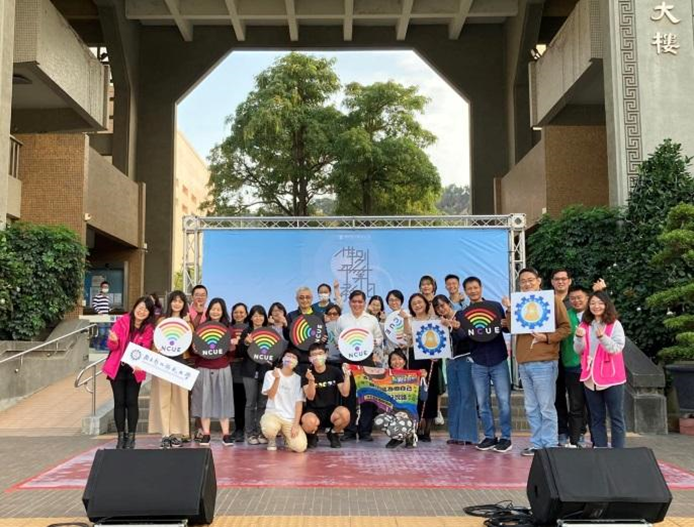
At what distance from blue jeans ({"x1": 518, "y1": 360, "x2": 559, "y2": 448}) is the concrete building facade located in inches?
373

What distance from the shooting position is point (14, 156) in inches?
601

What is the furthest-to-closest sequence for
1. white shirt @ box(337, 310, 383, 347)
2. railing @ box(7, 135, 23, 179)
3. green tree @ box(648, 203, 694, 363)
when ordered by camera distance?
railing @ box(7, 135, 23, 179) → green tree @ box(648, 203, 694, 363) → white shirt @ box(337, 310, 383, 347)

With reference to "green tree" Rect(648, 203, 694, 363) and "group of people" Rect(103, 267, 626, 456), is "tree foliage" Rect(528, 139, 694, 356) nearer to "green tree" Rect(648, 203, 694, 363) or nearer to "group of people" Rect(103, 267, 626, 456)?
"green tree" Rect(648, 203, 694, 363)

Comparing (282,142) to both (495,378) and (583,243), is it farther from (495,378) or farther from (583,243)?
(495,378)

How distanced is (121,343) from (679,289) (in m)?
7.24

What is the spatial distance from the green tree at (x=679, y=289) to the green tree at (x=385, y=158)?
13348 mm

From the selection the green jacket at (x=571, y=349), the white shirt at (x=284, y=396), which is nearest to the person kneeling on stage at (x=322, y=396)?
the white shirt at (x=284, y=396)

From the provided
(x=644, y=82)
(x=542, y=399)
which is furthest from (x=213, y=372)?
(x=644, y=82)

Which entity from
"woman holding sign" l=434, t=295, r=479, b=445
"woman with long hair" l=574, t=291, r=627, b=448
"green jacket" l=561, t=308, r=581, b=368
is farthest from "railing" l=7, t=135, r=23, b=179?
"woman with long hair" l=574, t=291, r=627, b=448

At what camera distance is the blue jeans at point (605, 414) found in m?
6.54

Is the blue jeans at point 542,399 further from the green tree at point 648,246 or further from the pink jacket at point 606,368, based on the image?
the green tree at point 648,246

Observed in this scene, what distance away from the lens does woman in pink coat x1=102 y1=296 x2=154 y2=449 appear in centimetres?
741

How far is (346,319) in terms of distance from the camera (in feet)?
28.0

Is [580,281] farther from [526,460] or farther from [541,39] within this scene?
[541,39]
